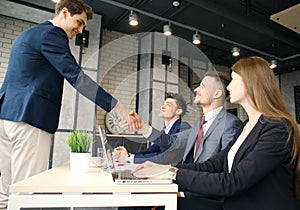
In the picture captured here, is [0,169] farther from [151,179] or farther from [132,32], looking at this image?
[132,32]

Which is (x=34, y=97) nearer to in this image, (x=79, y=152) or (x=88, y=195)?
(x=79, y=152)

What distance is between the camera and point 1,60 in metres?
3.88

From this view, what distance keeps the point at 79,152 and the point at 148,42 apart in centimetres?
411

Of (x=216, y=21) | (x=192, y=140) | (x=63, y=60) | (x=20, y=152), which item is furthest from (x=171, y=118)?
(x=216, y=21)

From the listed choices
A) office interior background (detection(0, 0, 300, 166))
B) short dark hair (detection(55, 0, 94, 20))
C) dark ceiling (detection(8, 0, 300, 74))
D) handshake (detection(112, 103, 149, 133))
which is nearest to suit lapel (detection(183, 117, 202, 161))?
handshake (detection(112, 103, 149, 133))

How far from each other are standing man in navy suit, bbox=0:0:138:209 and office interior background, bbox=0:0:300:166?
71.6 inches

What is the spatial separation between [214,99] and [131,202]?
106 centimetres

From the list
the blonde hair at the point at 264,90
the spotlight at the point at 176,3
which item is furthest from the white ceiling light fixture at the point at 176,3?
the blonde hair at the point at 264,90

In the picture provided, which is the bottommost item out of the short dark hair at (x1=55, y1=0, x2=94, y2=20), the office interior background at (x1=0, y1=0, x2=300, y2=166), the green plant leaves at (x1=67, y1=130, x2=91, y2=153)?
the green plant leaves at (x1=67, y1=130, x2=91, y2=153)

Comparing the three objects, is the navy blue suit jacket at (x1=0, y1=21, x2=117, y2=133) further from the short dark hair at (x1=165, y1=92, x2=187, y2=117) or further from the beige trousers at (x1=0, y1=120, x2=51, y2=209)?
the short dark hair at (x1=165, y1=92, x2=187, y2=117)

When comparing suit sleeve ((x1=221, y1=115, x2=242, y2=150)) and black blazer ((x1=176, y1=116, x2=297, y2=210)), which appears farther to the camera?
suit sleeve ((x1=221, y1=115, x2=242, y2=150))

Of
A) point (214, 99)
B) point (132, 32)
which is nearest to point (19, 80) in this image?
point (214, 99)

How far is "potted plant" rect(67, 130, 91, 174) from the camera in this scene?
1.13 meters

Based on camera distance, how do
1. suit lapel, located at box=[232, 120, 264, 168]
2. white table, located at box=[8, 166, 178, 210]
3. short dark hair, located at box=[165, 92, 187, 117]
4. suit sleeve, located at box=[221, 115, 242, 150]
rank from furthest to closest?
short dark hair, located at box=[165, 92, 187, 117] → suit sleeve, located at box=[221, 115, 242, 150] → suit lapel, located at box=[232, 120, 264, 168] → white table, located at box=[8, 166, 178, 210]
